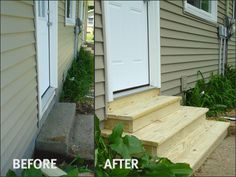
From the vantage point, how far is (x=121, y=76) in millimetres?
2793

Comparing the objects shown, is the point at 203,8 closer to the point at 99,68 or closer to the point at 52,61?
the point at 99,68

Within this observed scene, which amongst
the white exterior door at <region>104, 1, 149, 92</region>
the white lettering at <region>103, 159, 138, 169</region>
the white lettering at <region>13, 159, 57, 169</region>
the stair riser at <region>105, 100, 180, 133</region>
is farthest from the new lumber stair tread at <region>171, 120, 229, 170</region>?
the white lettering at <region>13, 159, 57, 169</region>

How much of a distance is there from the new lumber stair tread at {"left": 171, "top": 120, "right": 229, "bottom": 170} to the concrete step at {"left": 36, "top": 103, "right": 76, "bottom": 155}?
1.23 m

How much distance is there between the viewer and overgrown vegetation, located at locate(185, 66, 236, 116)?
4.11m

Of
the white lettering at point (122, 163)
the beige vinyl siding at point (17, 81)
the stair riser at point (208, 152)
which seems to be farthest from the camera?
the stair riser at point (208, 152)

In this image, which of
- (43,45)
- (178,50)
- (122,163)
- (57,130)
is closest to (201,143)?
(122,163)

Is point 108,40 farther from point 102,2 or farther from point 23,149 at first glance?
point 23,149

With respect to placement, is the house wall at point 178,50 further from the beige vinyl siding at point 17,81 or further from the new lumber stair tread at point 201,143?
the beige vinyl siding at point 17,81

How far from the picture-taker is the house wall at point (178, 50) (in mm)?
2549

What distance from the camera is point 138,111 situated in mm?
2641

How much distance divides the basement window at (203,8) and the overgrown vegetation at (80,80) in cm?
286

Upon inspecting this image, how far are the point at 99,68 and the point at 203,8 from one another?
11.5ft

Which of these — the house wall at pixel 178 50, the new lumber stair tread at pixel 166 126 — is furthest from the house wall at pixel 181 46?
the new lumber stair tread at pixel 166 126

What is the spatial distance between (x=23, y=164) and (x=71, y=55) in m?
0.50
